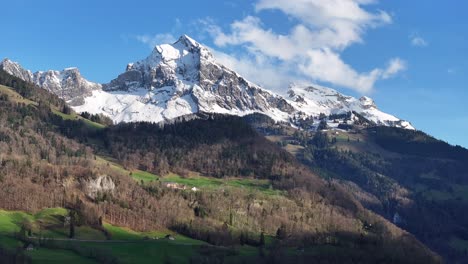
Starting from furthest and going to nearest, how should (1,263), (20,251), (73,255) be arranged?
1. (73,255)
2. (20,251)
3. (1,263)

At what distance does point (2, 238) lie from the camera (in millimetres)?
198500

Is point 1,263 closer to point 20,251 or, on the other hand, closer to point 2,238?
point 20,251

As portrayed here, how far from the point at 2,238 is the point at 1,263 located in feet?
97.3

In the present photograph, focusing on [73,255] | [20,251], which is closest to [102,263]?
[73,255]

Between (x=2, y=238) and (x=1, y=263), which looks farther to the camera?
(x=2, y=238)

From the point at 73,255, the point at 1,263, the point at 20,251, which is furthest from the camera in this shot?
the point at 73,255

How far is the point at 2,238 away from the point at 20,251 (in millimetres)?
18234

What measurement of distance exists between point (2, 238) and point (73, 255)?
21551 millimetres

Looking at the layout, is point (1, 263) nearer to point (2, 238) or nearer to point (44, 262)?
point (44, 262)

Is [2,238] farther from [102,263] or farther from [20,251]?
[102,263]

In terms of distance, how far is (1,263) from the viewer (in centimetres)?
17038

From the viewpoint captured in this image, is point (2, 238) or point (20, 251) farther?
point (2, 238)

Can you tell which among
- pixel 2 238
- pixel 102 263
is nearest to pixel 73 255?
pixel 102 263

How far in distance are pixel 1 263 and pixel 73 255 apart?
94.4 feet
